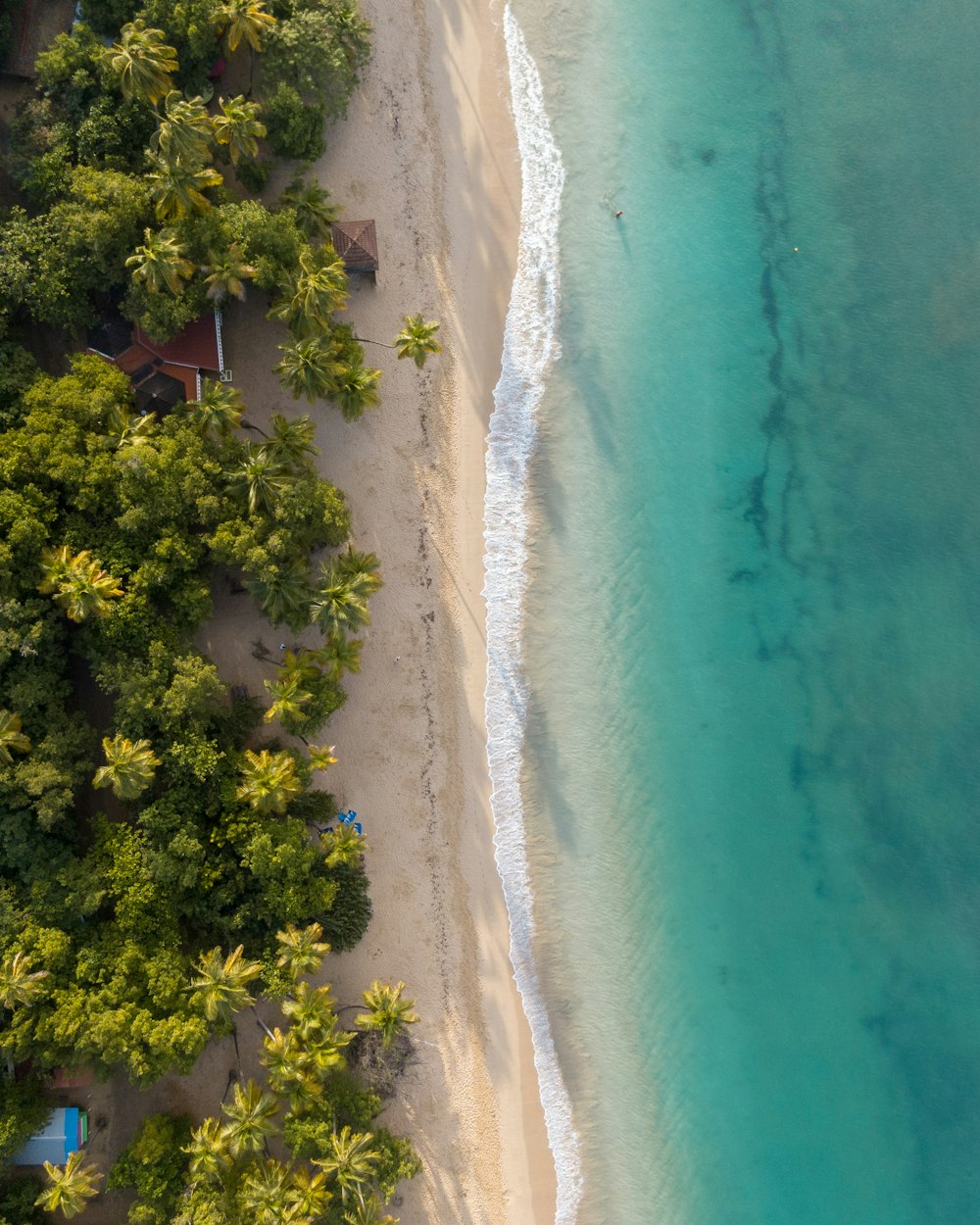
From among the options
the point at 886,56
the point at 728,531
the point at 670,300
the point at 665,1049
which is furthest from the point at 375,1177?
the point at 886,56

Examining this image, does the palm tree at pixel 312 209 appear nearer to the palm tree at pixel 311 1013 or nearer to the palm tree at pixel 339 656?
the palm tree at pixel 339 656

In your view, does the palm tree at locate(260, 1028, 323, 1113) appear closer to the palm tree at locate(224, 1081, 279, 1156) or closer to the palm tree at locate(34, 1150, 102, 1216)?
the palm tree at locate(224, 1081, 279, 1156)

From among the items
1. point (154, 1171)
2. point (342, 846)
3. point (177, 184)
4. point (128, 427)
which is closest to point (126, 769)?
point (342, 846)

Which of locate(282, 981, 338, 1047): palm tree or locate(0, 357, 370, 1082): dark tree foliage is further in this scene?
locate(282, 981, 338, 1047): palm tree

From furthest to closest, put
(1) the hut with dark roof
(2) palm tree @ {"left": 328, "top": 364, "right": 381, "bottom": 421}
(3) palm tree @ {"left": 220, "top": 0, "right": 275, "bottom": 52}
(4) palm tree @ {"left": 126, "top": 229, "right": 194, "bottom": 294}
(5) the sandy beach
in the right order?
(5) the sandy beach
(1) the hut with dark roof
(2) palm tree @ {"left": 328, "top": 364, "right": 381, "bottom": 421}
(3) palm tree @ {"left": 220, "top": 0, "right": 275, "bottom": 52}
(4) palm tree @ {"left": 126, "top": 229, "right": 194, "bottom": 294}

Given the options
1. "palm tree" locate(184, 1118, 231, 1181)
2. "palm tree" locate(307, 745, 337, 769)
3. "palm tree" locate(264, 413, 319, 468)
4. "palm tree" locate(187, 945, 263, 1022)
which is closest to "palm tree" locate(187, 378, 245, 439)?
"palm tree" locate(264, 413, 319, 468)

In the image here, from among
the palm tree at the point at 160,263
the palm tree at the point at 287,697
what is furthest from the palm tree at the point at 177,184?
the palm tree at the point at 287,697

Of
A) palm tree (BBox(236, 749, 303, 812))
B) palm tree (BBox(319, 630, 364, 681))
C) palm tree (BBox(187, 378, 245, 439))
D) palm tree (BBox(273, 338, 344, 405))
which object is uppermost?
palm tree (BBox(273, 338, 344, 405))

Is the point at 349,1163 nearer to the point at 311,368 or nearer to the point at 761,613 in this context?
the point at 761,613
